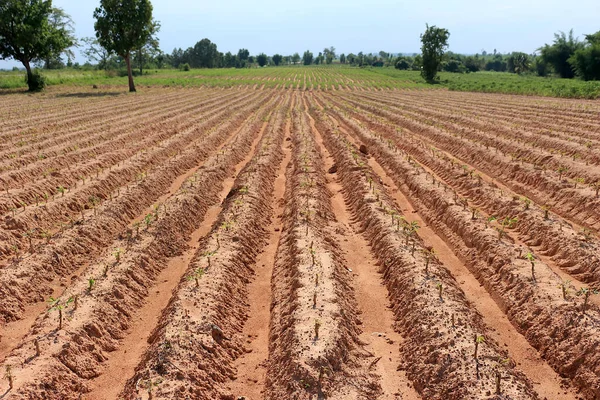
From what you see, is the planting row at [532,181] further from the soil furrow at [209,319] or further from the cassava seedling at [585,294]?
the soil furrow at [209,319]

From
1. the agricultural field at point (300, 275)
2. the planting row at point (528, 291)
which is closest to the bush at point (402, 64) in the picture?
the agricultural field at point (300, 275)

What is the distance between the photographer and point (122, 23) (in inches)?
1662

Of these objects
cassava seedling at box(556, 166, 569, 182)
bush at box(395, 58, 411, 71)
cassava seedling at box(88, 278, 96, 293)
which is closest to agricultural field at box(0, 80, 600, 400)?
cassava seedling at box(556, 166, 569, 182)

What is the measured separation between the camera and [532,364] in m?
Answer: 6.03

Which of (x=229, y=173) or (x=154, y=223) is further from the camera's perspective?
(x=229, y=173)

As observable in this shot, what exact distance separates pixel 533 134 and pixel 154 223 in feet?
49.9

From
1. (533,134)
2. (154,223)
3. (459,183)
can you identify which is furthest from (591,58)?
(154,223)

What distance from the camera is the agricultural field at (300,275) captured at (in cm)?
559

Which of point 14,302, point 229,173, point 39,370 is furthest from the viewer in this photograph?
point 229,173

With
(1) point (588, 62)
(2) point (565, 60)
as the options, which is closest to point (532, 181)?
(1) point (588, 62)

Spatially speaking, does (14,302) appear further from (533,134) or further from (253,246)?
(533,134)

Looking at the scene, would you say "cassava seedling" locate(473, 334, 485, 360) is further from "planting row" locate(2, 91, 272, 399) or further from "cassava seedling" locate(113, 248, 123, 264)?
"cassava seedling" locate(113, 248, 123, 264)

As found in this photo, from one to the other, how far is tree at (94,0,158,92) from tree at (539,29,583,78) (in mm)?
62521

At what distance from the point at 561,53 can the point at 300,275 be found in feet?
267
